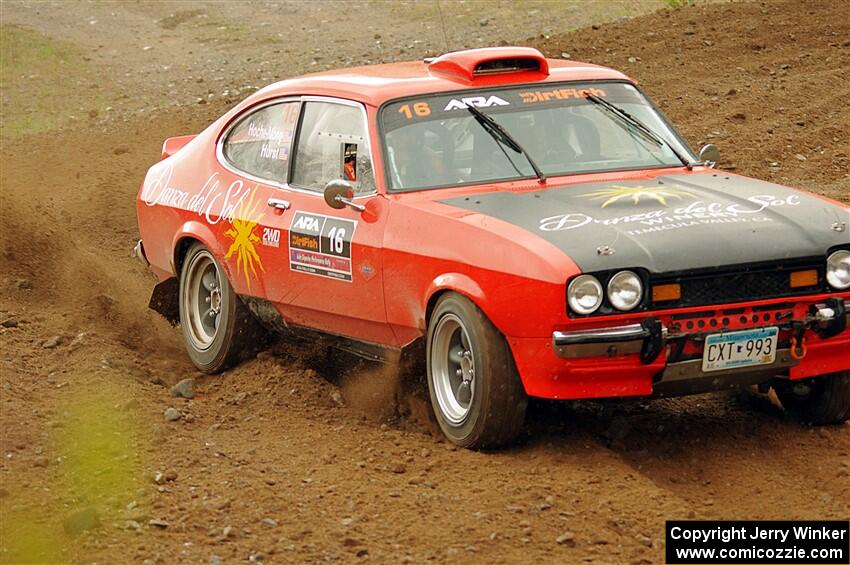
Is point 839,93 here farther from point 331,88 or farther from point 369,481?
point 369,481

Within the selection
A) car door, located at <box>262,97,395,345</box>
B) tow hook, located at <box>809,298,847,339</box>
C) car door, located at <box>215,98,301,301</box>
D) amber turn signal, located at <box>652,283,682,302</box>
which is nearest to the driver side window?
car door, located at <box>262,97,395,345</box>

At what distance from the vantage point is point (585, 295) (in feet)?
20.7

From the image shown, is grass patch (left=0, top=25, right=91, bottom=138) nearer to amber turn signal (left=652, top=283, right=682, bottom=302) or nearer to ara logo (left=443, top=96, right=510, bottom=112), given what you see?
ara logo (left=443, top=96, right=510, bottom=112)

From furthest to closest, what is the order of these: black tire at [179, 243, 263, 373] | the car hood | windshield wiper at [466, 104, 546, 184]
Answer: black tire at [179, 243, 263, 373] → windshield wiper at [466, 104, 546, 184] → the car hood

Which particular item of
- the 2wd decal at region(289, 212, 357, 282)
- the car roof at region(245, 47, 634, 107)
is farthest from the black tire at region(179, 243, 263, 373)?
the car roof at region(245, 47, 634, 107)

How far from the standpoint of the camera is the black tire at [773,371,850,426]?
23.4 ft

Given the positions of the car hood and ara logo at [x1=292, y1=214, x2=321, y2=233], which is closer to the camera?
the car hood

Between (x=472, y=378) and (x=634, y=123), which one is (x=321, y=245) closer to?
(x=472, y=378)

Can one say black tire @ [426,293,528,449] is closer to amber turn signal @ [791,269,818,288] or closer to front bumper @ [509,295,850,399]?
front bumper @ [509,295,850,399]

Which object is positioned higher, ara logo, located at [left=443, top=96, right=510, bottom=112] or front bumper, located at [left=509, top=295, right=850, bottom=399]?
ara logo, located at [left=443, top=96, right=510, bottom=112]

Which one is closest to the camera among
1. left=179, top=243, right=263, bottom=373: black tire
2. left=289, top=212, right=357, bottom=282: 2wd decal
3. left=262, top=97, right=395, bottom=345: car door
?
left=262, top=97, right=395, bottom=345: car door

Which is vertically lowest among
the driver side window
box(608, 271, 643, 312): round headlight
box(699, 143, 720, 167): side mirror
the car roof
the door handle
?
box(608, 271, 643, 312): round headlight

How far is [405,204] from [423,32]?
45.0 ft

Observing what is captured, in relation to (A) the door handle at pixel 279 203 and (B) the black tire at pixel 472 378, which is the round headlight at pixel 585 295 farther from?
(A) the door handle at pixel 279 203
